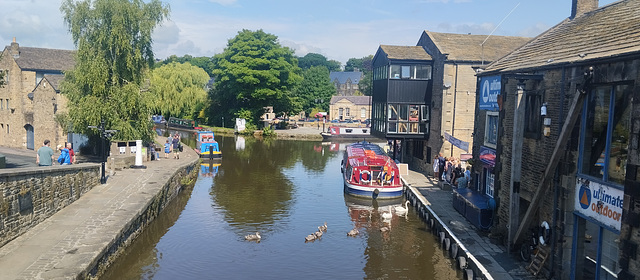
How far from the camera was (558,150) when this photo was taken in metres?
11.8

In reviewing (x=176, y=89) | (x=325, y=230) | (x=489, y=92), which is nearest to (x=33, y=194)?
(x=325, y=230)

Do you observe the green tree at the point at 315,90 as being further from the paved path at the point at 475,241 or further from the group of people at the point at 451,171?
the paved path at the point at 475,241

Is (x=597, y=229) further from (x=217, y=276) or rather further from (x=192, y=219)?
(x=192, y=219)

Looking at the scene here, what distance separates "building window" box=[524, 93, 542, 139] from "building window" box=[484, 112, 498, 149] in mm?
4201

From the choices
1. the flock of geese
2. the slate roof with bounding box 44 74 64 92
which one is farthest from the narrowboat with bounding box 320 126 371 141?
the flock of geese

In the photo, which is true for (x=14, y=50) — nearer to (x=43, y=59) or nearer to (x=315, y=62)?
(x=43, y=59)

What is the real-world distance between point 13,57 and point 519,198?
3784cm

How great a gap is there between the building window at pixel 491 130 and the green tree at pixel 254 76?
147 feet

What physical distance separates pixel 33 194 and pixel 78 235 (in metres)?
1.81

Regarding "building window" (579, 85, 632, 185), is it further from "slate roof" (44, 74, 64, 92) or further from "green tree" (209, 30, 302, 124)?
"green tree" (209, 30, 302, 124)

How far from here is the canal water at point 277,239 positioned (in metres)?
15.1

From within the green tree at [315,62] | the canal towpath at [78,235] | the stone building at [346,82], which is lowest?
the canal towpath at [78,235]

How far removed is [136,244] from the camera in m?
16.7

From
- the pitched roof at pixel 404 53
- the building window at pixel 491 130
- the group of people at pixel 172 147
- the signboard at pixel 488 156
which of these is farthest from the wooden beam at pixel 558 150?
the group of people at pixel 172 147
